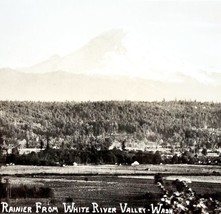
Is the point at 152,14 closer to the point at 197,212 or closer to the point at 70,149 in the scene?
the point at 70,149

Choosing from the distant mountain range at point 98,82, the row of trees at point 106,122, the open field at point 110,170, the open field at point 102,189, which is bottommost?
the open field at point 102,189

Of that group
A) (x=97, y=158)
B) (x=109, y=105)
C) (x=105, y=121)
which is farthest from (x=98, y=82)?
(x=97, y=158)

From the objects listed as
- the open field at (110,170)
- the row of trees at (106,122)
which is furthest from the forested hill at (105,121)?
the open field at (110,170)

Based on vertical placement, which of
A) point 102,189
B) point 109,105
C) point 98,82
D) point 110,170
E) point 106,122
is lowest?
point 102,189

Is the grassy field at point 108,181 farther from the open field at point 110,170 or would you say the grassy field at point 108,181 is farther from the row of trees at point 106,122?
the row of trees at point 106,122

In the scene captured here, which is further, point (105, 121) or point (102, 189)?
point (105, 121)

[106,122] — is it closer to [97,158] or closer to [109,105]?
[109,105]

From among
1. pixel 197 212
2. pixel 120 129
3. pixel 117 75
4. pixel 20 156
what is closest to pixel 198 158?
pixel 197 212
